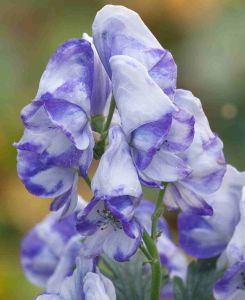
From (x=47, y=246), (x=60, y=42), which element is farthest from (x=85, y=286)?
(x=60, y=42)

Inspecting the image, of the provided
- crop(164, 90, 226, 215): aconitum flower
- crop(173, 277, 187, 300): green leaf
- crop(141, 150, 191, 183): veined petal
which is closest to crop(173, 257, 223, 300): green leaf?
crop(173, 277, 187, 300): green leaf

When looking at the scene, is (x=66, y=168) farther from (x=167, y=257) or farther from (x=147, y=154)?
(x=167, y=257)

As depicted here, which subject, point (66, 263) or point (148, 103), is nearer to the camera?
point (148, 103)

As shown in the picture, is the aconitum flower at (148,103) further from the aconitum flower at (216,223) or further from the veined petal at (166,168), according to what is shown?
the aconitum flower at (216,223)

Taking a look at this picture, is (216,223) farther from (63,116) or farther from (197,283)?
(63,116)

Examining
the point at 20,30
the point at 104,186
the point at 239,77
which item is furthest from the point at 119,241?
the point at 20,30

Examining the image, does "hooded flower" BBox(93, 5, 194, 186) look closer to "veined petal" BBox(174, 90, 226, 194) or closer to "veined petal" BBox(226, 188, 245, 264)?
"veined petal" BBox(174, 90, 226, 194)
